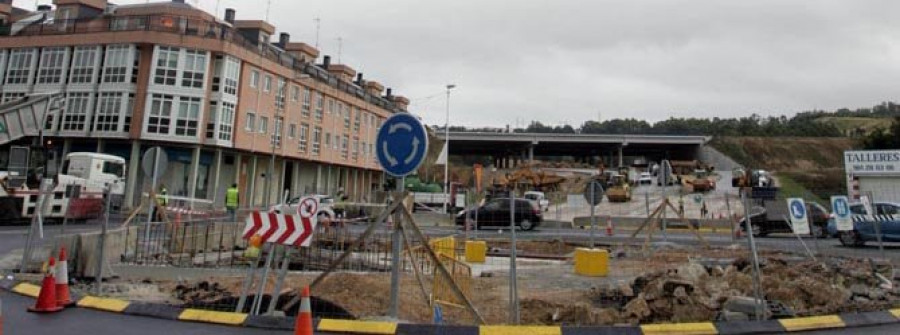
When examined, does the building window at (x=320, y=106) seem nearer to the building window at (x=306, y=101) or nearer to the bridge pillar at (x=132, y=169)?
the building window at (x=306, y=101)

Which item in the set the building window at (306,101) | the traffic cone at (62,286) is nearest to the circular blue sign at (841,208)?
the traffic cone at (62,286)

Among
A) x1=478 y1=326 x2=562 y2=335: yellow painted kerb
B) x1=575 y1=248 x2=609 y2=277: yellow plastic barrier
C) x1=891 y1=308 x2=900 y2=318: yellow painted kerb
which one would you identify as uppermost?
x1=575 y1=248 x2=609 y2=277: yellow plastic barrier

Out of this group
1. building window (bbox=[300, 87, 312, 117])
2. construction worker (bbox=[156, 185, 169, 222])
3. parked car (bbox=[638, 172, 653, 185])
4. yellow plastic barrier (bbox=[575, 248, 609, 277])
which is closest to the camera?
yellow plastic barrier (bbox=[575, 248, 609, 277])

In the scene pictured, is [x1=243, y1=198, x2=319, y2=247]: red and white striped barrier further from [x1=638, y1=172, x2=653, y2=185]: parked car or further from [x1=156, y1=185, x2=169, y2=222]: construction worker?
[x1=638, y1=172, x2=653, y2=185]: parked car

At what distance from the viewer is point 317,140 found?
167 feet

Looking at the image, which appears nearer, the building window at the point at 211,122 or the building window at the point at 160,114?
the building window at the point at 160,114

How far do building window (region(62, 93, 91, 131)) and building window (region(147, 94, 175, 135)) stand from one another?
15.0ft

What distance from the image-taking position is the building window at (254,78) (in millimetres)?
42125

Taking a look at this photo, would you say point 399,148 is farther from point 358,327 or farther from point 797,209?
point 797,209

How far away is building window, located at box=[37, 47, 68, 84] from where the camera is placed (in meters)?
39.3

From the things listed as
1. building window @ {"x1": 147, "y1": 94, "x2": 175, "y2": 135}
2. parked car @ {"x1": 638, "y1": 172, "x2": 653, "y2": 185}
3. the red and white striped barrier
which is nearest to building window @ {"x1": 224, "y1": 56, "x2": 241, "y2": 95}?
building window @ {"x1": 147, "y1": 94, "x2": 175, "y2": 135}

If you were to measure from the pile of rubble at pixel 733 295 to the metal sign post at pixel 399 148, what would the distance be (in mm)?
3472

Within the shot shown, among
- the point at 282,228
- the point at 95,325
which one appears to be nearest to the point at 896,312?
the point at 282,228

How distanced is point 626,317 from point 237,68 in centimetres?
3791
